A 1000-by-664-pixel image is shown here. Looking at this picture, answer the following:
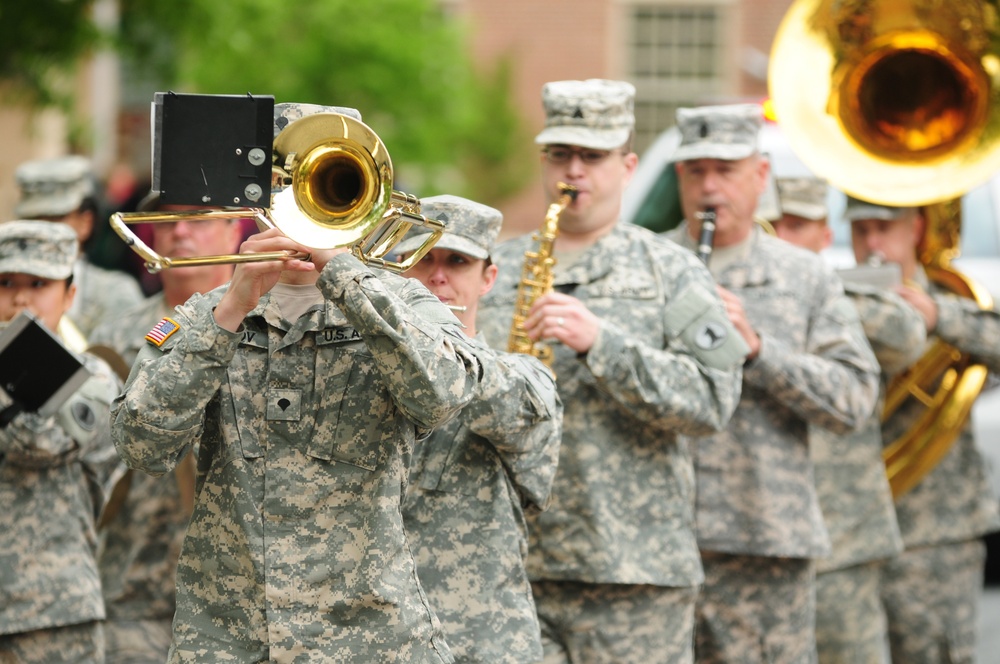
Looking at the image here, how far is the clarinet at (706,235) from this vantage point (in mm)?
6262

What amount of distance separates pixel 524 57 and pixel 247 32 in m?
14.2

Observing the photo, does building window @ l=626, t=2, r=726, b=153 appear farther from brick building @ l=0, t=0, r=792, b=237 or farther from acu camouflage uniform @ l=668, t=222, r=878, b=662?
acu camouflage uniform @ l=668, t=222, r=878, b=662

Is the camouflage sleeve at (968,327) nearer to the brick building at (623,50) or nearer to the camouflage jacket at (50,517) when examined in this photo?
the camouflage jacket at (50,517)

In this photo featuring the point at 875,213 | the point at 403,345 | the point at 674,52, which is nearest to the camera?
the point at 403,345

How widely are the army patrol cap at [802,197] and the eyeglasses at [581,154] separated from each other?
178 centimetres

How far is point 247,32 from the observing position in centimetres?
1758

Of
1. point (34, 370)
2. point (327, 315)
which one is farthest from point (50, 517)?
point (327, 315)

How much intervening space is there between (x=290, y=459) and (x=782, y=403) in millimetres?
2571

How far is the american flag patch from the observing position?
13.9 feet

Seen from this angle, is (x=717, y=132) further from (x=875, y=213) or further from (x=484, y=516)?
(x=484, y=516)

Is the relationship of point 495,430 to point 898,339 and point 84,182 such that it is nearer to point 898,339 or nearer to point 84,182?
point 898,339

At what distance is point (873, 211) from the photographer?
24.4ft

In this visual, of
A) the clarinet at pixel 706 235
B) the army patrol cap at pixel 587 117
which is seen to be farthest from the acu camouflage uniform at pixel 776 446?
the army patrol cap at pixel 587 117

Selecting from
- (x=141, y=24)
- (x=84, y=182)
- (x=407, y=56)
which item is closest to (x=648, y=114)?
(x=407, y=56)
